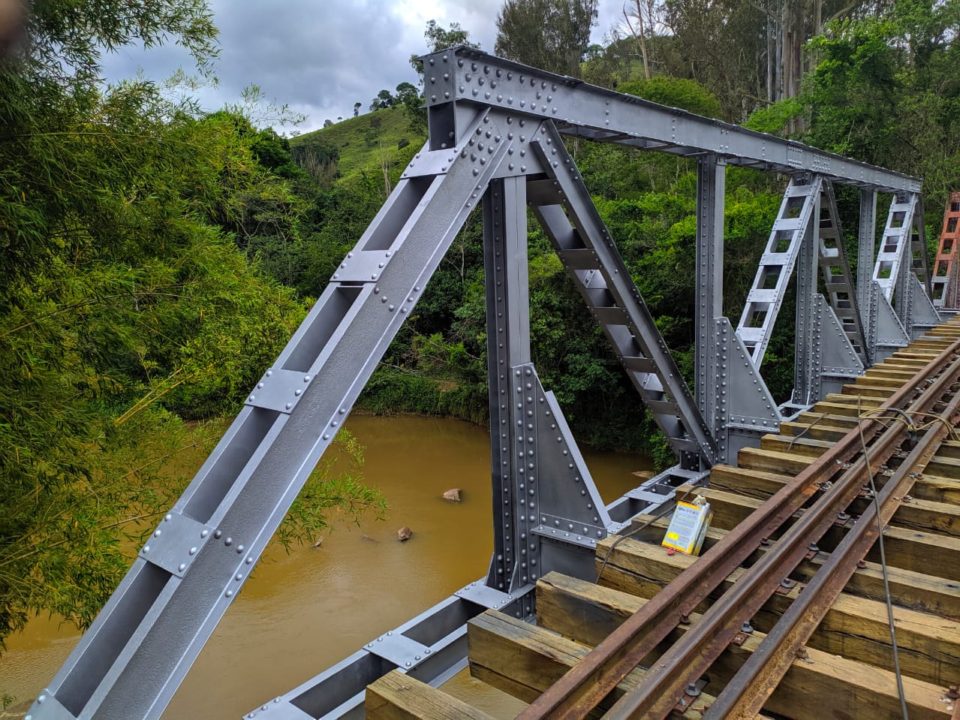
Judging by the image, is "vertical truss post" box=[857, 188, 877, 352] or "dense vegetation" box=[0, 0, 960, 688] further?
"vertical truss post" box=[857, 188, 877, 352]

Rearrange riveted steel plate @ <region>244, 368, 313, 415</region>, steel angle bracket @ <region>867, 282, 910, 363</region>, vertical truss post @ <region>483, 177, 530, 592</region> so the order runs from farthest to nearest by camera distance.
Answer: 1. steel angle bracket @ <region>867, 282, 910, 363</region>
2. vertical truss post @ <region>483, 177, 530, 592</region>
3. riveted steel plate @ <region>244, 368, 313, 415</region>

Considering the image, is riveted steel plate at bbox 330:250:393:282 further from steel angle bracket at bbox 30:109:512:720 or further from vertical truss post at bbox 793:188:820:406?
vertical truss post at bbox 793:188:820:406

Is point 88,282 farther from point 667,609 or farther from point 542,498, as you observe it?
point 667,609

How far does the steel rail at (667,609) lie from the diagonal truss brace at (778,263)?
1686 mm

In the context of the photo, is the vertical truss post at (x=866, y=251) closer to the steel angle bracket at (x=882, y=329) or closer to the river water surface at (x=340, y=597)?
the steel angle bracket at (x=882, y=329)

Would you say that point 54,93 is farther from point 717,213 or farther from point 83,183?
point 717,213

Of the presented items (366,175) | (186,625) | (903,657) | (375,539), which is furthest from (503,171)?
(366,175)

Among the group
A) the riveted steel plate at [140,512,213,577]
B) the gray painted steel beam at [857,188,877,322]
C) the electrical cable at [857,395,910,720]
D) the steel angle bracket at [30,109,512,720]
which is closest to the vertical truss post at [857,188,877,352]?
the gray painted steel beam at [857,188,877,322]

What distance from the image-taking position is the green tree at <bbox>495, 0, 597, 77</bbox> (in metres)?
38.1

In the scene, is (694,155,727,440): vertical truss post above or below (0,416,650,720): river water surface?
above

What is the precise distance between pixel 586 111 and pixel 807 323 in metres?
4.24

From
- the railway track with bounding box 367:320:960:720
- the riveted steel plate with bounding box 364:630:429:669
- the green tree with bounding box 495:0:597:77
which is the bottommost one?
the riveted steel plate with bounding box 364:630:429:669

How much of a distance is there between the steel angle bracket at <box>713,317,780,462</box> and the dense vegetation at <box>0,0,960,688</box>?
4293 mm

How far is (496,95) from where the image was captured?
Answer: 2.87m
